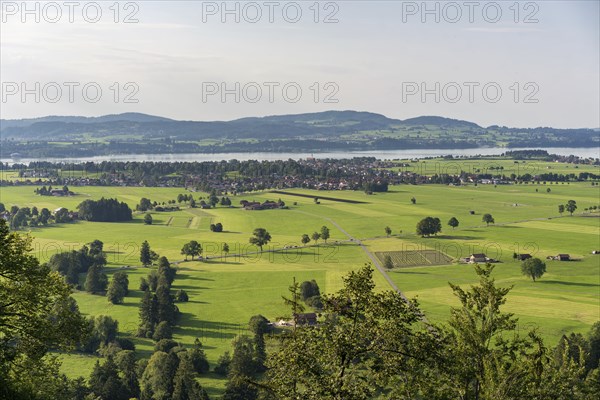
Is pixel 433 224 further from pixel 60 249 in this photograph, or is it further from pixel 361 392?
Result: pixel 361 392

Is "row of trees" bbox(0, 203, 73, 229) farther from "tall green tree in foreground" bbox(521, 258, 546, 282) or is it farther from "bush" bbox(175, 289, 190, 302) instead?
"tall green tree in foreground" bbox(521, 258, 546, 282)

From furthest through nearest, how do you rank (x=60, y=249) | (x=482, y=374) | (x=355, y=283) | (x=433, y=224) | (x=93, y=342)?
(x=433, y=224) → (x=60, y=249) → (x=93, y=342) → (x=482, y=374) → (x=355, y=283)

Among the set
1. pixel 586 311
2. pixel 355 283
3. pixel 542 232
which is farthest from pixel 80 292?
pixel 542 232

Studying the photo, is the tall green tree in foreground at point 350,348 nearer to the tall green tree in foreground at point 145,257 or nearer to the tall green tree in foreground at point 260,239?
the tall green tree in foreground at point 145,257

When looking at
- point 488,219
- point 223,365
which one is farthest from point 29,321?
point 488,219

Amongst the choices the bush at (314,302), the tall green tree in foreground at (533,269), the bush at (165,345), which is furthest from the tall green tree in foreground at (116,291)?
the tall green tree in foreground at (533,269)

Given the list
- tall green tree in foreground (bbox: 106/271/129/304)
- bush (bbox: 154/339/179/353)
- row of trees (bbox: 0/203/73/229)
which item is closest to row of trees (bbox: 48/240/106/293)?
tall green tree in foreground (bbox: 106/271/129/304)

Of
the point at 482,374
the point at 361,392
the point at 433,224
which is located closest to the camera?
the point at 361,392
